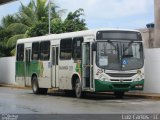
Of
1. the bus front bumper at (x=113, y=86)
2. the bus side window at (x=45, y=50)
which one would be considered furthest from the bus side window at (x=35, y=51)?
the bus front bumper at (x=113, y=86)

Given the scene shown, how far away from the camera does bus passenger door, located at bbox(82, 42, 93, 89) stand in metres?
22.4

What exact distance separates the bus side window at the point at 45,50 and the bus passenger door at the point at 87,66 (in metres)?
3.87

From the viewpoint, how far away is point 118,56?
22.0 m

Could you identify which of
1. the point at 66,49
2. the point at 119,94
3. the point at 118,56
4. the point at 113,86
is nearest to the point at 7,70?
the point at 66,49

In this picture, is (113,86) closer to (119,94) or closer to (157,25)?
(119,94)

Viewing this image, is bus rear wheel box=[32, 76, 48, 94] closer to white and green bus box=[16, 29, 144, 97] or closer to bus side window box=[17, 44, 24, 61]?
bus side window box=[17, 44, 24, 61]

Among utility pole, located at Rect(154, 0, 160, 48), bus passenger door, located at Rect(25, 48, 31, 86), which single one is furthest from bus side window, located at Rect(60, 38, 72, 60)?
utility pole, located at Rect(154, 0, 160, 48)

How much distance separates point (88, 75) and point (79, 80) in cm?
86

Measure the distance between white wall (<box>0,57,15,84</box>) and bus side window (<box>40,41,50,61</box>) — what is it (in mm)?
14020

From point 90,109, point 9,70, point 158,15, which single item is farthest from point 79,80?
point 9,70

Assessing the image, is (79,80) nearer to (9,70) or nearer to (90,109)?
(90,109)

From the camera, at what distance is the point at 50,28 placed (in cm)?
4447

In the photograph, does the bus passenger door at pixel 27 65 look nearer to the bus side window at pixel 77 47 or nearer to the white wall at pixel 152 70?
the bus side window at pixel 77 47

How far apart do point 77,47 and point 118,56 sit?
2.38 metres
